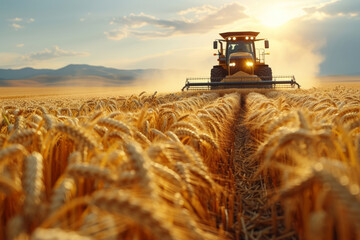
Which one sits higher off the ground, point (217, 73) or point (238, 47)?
point (238, 47)

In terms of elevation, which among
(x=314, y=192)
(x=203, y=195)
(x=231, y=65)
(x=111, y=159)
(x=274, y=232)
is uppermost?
(x=231, y=65)

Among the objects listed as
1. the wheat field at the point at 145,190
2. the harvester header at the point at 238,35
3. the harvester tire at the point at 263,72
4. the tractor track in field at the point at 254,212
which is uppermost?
the harvester header at the point at 238,35

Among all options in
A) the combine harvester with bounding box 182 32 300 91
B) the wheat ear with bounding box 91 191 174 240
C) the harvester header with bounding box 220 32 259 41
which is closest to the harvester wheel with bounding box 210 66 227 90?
the combine harvester with bounding box 182 32 300 91

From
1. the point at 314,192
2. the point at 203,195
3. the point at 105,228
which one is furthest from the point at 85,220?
the point at 203,195

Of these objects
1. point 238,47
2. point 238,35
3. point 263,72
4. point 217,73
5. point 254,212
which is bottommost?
point 254,212

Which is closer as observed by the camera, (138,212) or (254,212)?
(138,212)

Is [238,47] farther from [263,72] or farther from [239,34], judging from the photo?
[263,72]

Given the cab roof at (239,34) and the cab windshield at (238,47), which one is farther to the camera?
the cab windshield at (238,47)

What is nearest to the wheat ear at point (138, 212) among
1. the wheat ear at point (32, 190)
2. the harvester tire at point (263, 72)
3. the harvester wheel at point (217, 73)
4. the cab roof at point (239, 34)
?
the wheat ear at point (32, 190)

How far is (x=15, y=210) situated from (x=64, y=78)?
195 meters

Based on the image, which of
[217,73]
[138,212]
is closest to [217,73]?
[217,73]

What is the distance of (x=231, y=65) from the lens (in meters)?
19.1

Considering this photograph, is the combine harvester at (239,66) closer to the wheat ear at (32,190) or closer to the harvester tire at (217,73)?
the harvester tire at (217,73)

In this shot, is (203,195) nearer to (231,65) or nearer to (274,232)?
(274,232)
